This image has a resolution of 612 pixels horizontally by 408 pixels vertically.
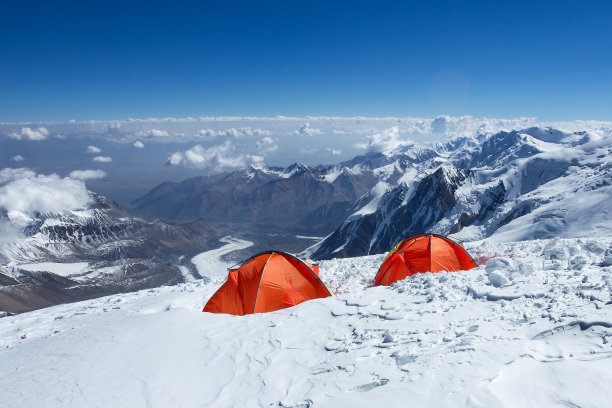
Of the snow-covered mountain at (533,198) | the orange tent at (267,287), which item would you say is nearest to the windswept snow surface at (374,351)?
the orange tent at (267,287)

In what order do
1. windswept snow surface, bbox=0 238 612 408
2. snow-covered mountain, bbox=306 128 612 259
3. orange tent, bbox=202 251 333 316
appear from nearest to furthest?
windswept snow surface, bbox=0 238 612 408, orange tent, bbox=202 251 333 316, snow-covered mountain, bbox=306 128 612 259

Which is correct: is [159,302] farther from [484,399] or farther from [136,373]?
[484,399]

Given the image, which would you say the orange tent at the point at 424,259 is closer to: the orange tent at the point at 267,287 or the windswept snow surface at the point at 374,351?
the orange tent at the point at 267,287

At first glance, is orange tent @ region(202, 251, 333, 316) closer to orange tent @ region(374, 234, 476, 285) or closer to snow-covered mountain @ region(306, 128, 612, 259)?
orange tent @ region(374, 234, 476, 285)

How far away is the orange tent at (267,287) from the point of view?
52.9 ft

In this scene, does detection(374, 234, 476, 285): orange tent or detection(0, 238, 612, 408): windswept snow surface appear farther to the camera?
detection(374, 234, 476, 285): orange tent

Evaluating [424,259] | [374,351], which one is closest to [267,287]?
[374,351]

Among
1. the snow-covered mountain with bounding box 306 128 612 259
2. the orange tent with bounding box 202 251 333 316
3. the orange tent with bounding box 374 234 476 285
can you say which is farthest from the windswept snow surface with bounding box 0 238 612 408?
the snow-covered mountain with bounding box 306 128 612 259

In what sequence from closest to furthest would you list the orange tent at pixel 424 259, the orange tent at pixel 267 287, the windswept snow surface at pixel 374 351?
the windswept snow surface at pixel 374 351
the orange tent at pixel 267 287
the orange tent at pixel 424 259

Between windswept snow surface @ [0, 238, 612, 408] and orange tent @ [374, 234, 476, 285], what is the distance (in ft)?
17.4

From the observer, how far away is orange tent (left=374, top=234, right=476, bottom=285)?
19078 mm

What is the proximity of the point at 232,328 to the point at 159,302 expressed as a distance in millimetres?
9948

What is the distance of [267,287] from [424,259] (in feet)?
31.5

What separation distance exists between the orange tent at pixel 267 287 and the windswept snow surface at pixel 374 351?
10.8 feet
